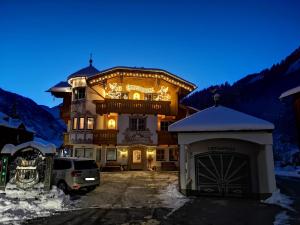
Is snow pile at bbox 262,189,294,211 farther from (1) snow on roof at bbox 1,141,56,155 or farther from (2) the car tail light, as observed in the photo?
(1) snow on roof at bbox 1,141,56,155

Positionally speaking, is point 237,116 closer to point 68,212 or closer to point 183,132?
point 183,132

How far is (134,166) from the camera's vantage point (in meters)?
32.1

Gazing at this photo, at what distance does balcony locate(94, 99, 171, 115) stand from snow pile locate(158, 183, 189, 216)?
51.6ft

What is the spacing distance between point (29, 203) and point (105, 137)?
64.6 feet

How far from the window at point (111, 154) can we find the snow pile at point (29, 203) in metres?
17.5

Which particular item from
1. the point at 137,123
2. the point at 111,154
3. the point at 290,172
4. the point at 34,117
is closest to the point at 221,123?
the point at 137,123

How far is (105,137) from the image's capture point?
31.5 m

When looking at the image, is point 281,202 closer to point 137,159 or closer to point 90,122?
point 137,159

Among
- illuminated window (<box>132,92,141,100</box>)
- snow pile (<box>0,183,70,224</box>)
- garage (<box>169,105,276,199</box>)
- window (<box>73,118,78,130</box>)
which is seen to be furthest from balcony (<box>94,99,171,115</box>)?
A: snow pile (<box>0,183,70,224</box>)

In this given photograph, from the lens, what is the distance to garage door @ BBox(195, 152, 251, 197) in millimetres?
15664

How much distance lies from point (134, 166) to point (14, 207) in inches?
835

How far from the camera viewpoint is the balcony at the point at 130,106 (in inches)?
1249

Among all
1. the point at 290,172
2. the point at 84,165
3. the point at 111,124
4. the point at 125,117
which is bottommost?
the point at 290,172

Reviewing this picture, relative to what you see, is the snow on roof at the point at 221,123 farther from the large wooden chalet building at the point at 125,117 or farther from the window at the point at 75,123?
the window at the point at 75,123
